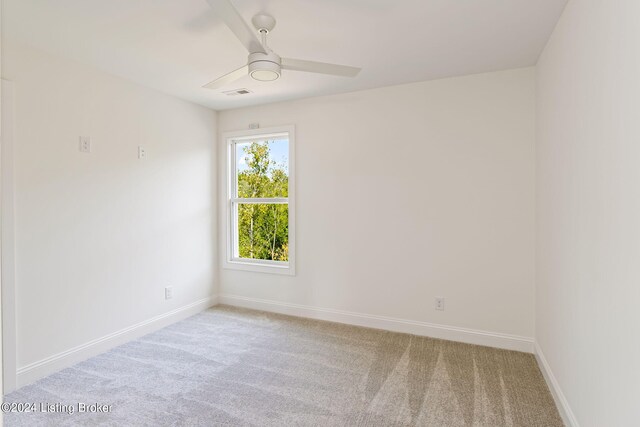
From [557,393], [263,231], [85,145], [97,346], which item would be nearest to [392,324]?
[557,393]

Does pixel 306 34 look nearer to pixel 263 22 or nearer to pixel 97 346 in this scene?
pixel 263 22

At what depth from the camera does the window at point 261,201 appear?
13.7ft

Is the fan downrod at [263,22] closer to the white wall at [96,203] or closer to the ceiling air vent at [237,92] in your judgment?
the ceiling air vent at [237,92]

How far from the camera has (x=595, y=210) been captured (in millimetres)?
1781

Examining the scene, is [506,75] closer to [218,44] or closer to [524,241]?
[524,241]

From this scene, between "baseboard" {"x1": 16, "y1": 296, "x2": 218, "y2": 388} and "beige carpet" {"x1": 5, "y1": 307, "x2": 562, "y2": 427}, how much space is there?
0.26 ft

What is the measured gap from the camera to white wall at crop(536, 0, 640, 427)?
146 cm

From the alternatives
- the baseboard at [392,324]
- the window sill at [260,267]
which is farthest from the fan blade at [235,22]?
the baseboard at [392,324]

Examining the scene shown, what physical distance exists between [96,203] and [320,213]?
2.07 meters

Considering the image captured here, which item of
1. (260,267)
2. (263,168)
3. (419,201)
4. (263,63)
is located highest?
(263,63)

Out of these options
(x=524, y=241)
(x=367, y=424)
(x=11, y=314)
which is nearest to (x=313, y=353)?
(x=367, y=424)

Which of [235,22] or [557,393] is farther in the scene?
[557,393]

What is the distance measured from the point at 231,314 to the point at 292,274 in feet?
2.68

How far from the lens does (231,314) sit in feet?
13.5
